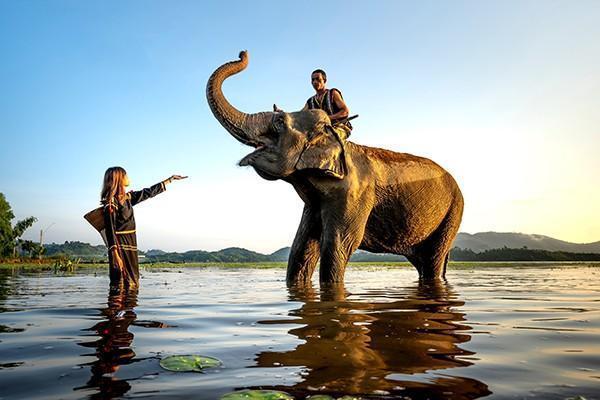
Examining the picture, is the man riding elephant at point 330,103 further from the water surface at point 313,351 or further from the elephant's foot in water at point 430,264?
the water surface at point 313,351

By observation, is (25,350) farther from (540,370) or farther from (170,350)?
(540,370)

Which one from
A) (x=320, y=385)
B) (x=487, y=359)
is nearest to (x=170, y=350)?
(x=320, y=385)

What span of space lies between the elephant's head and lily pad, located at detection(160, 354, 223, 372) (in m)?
5.45

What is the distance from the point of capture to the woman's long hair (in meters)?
7.45

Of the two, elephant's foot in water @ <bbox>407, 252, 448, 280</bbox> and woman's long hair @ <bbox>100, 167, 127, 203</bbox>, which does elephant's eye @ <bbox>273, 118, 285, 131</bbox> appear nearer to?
woman's long hair @ <bbox>100, 167, 127, 203</bbox>

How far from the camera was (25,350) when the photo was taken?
294 cm

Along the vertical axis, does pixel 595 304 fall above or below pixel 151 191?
below

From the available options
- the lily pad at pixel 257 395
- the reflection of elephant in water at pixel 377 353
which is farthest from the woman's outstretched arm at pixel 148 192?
the lily pad at pixel 257 395

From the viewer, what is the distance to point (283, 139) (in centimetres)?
793

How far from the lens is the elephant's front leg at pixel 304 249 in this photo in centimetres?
898

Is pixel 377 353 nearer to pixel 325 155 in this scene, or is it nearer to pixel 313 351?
pixel 313 351

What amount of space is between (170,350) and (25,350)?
86 cm

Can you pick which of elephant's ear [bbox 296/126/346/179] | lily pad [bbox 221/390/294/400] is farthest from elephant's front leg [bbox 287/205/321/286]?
lily pad [bbox 221/390/294/400]

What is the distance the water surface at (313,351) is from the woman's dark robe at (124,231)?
8.42ft
